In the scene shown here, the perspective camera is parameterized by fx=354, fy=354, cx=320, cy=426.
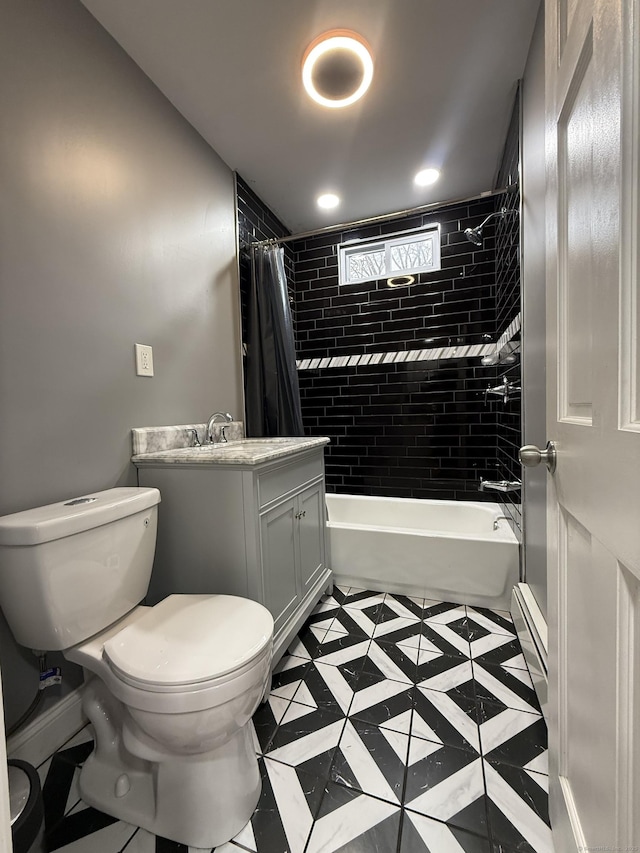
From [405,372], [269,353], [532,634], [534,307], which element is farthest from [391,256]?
[532,634]

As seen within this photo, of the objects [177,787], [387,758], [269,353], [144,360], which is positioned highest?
[269,353]

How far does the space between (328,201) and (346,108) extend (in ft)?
2.51

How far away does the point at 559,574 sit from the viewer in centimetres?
71

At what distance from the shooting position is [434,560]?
1.88m

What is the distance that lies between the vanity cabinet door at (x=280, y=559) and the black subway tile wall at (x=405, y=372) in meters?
1.34

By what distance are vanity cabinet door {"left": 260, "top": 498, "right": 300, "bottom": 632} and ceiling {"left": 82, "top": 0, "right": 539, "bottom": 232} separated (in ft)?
6.08

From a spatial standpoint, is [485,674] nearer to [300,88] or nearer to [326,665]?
[326,665]

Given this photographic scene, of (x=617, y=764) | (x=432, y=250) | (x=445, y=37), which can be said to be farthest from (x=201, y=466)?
(x=432, y=250)

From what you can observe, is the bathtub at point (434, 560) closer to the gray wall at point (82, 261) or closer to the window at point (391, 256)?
the gray wall at point (82, 261)

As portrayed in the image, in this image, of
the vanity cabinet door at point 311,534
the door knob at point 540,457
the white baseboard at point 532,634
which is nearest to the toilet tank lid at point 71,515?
the vanity cabinet door at point 311,534

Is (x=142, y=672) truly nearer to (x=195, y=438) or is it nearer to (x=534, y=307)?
(x=195, y=438)

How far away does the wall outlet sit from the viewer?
1.43 m

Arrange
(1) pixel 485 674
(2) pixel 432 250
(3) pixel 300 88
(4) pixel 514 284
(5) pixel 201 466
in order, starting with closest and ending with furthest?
(5) pixel 201 466 → (1) pixel 485 674 → (3) pixel 300 88 → (4) pixel 514 284 → (2) pixel 432 250

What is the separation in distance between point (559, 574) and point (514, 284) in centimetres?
156
